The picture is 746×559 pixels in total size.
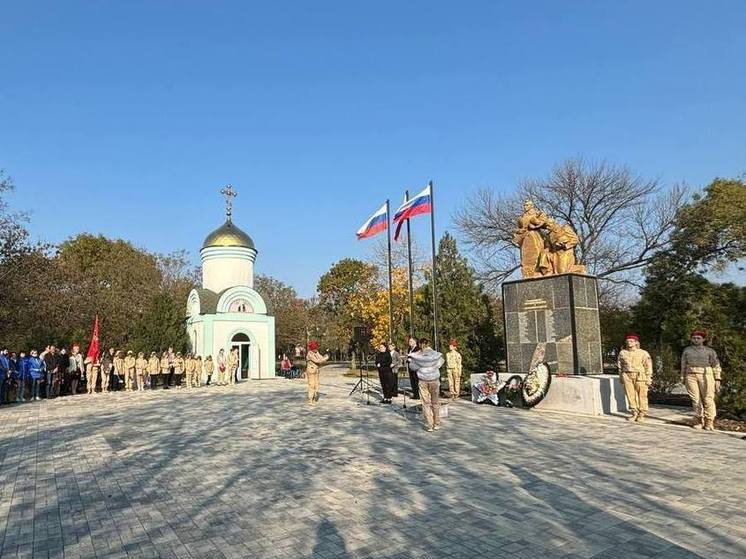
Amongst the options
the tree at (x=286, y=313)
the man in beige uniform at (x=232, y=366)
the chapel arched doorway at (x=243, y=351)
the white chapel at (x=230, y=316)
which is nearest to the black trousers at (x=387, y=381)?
the man in beige uniform at (x=232, y=366)

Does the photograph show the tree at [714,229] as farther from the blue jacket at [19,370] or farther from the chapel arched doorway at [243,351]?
the blue jacket at [19,370]

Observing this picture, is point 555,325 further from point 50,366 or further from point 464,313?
point 50,366

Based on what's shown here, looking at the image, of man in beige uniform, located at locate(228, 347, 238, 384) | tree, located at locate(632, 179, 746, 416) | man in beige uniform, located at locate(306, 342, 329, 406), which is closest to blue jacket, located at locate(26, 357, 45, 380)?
man in beige uniform, located at locate(228, 347, 238, 384)

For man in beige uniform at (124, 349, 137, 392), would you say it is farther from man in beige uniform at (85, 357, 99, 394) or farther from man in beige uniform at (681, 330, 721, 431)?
man in beige uniform at (681, 330, 721, 431)

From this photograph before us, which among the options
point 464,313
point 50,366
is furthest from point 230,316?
point 464,313

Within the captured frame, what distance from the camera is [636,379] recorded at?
1109 cm

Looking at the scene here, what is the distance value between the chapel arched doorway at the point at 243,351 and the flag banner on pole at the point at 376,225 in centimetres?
1318

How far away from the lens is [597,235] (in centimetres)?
2552

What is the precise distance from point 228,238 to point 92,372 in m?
14.2

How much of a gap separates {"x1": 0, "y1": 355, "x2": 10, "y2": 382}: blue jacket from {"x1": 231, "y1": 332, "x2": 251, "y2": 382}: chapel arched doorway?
46.8 ft

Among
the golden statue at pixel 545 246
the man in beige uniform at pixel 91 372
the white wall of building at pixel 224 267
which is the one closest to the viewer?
the golden statue at pixel 545 246

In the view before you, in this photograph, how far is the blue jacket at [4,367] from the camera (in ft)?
53.6

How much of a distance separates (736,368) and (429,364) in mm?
6509

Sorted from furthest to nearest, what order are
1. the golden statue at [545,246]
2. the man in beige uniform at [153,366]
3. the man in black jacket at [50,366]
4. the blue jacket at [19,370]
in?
the man in beige uniform at [153,366]
the man in black jacket at [50,366]
the blue jacket at [19,370]
the golden statue at [545,246]
